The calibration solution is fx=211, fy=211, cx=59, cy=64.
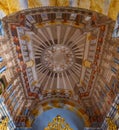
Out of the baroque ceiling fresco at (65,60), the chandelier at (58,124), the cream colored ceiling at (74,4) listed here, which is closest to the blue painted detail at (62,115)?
the baroque ceiling fresco at (65,60)

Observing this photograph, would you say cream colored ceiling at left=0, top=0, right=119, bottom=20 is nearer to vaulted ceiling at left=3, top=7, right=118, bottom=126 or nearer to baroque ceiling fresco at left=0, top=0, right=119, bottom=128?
baroque ceiling fresco at left=0, top=0, right=119, bottom=128

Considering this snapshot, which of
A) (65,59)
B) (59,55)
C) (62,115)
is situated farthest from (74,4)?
(62,115)

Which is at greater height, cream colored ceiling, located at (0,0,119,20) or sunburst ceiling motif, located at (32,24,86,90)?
cream colored ceiling, located at (0,0,119,20)

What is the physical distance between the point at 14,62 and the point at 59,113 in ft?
17.6

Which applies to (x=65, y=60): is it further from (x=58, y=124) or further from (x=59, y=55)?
(x=58, y=124)

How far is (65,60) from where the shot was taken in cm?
1298

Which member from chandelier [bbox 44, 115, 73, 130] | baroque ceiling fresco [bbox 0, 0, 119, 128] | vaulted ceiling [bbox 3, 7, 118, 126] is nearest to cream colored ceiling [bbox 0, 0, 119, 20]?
baroque ceiling fresco [bbox 0, 0, 119, 128]

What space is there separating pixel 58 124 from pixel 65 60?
410cm

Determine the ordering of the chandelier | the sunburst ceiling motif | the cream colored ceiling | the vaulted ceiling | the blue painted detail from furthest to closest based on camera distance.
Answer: the blue painted detail
the chandelier
the sunburst ceiling motif
the vaulted ceiling
the cream colored ceiling

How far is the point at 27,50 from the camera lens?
11.6 m

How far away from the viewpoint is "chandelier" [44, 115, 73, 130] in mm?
13266

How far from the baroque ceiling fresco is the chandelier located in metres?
1.05

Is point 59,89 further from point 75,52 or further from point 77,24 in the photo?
point 77,24

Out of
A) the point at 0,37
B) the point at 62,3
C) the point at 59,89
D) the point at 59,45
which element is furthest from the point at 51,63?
the point at 62,3
